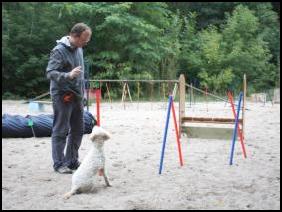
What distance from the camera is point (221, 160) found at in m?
6.16

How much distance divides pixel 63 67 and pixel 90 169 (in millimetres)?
1230

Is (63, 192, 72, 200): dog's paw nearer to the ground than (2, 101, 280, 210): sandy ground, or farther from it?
farther from it

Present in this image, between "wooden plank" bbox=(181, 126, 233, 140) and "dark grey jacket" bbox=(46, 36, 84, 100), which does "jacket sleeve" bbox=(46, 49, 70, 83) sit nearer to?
"dark grey jacket" bbox=(46, 36, 84, 100)

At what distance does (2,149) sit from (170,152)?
233 cm

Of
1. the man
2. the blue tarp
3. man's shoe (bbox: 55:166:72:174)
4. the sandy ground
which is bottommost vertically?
the sandy ground

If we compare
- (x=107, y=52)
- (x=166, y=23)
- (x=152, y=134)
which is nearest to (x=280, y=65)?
(x=166, y=23)

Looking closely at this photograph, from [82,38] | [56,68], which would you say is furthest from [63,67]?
[82,38]

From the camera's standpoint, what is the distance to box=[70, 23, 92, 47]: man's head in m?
5.00

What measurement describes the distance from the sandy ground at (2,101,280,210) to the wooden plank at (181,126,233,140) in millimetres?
131

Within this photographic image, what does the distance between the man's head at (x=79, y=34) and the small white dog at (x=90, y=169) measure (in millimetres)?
1011

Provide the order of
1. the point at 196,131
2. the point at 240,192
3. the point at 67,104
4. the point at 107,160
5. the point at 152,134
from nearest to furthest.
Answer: the point at 240,192 < the point at 67,104 < the point at 107,160 < the point at 196,131 < the point at 152,134

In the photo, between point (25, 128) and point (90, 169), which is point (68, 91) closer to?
point (90, 169)

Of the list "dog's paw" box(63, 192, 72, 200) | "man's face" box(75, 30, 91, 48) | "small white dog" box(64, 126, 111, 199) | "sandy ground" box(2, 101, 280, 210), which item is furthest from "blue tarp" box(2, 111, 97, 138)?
"dog's paw" box(63, 192, 72, 200)

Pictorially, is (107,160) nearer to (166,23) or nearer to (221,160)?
(221,160)
